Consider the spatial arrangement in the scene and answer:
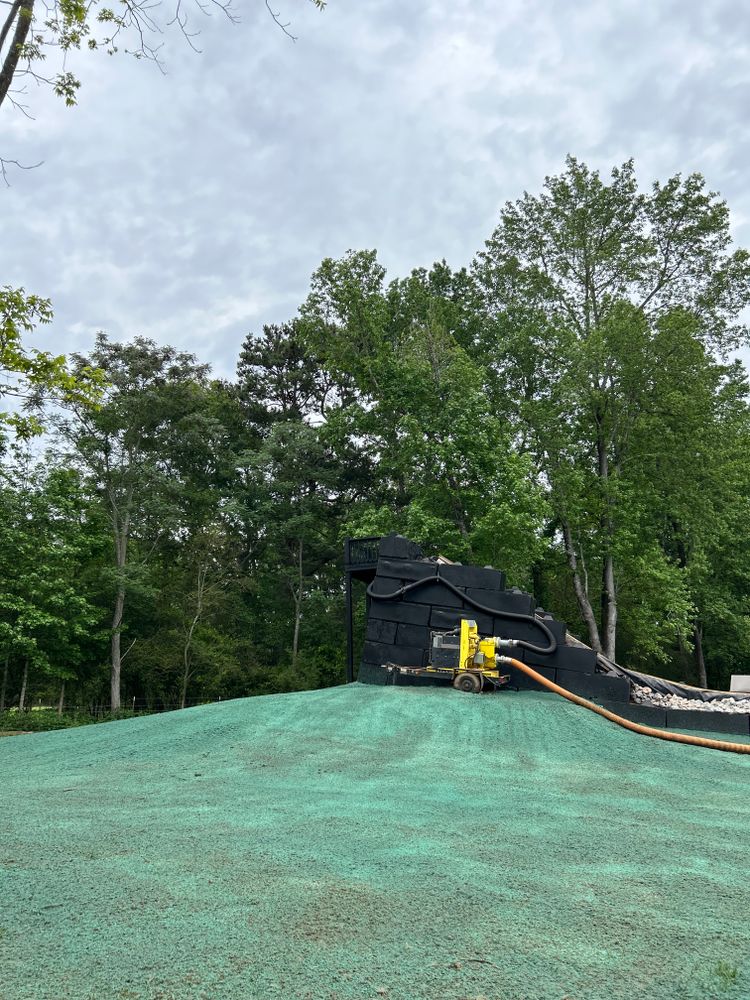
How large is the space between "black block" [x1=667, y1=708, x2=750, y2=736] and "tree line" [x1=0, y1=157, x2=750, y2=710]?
8426 millimetres

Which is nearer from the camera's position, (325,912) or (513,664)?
(325,912)

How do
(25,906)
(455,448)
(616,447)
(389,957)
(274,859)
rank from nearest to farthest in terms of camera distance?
(389,957), (25,906), (274,859), (455,448), (616,447)

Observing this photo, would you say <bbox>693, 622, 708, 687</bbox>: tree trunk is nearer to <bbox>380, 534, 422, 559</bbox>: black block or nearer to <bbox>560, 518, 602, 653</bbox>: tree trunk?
<bbox>560, 518, 602, 653</bbox>: tree trunk

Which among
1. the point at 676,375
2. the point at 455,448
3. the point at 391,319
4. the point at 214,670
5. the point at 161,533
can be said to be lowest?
the point at 214,670

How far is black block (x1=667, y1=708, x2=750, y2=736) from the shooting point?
647 centimetres

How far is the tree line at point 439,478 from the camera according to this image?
1645 centimetres

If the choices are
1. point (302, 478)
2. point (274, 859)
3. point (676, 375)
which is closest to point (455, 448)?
point (676, 375)

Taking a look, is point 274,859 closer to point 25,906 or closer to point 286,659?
point 25,906

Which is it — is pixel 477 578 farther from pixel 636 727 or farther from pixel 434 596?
pixel 636 727

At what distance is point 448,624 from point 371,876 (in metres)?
5.97

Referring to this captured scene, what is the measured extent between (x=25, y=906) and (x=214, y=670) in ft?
62.6

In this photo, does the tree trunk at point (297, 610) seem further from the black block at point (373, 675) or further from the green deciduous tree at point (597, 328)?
the black block at point (373, 675)

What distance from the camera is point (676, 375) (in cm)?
1634

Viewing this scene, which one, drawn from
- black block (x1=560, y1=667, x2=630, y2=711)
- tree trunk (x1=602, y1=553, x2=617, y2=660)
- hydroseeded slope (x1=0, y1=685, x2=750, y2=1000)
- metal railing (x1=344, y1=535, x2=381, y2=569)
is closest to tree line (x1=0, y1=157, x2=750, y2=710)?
tree trunk (x1=602, y1=553, x2=617, y2=660)
